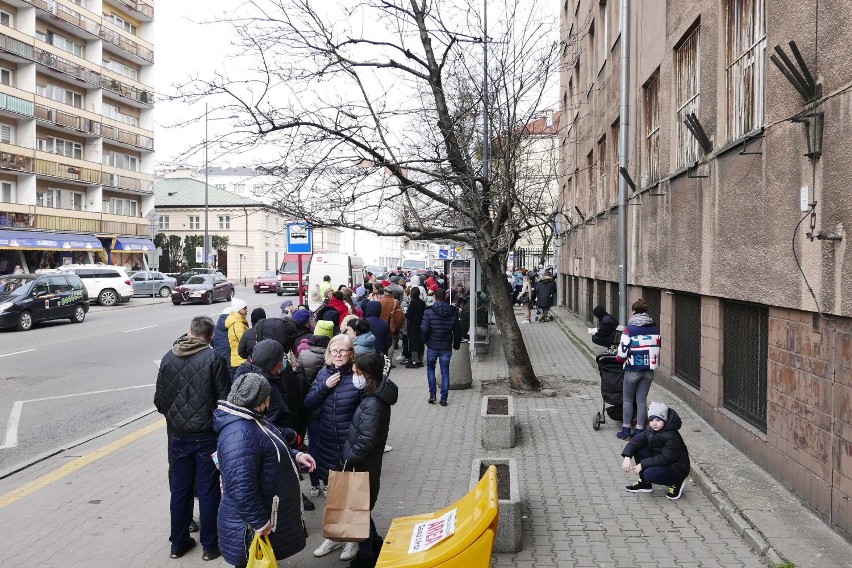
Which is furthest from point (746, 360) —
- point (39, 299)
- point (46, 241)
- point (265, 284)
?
point (265, 284)

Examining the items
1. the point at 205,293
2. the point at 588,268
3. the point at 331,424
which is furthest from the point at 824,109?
the point at 205,293

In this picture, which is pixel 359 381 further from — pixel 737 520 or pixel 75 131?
pixel 75 131

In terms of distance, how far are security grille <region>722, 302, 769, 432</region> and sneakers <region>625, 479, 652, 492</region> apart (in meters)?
1.45

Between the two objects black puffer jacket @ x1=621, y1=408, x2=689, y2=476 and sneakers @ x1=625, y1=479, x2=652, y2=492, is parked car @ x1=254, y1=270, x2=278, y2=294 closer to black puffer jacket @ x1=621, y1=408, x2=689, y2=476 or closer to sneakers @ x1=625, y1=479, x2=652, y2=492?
sneakers @ x1=625, y1=479, x2=652, y2=492

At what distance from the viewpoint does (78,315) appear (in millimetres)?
26109

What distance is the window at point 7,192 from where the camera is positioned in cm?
4028

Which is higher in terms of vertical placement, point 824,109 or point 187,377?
point 824,109

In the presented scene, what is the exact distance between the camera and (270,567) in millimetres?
4195

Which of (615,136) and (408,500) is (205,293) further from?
(408,500)

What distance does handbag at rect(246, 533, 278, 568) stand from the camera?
416cm

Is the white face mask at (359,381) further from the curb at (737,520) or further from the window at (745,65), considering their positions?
the window at (745,65)

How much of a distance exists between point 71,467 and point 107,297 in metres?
30.0

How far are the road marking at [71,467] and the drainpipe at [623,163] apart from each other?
7753 millimetres

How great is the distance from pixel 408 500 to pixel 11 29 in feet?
139
